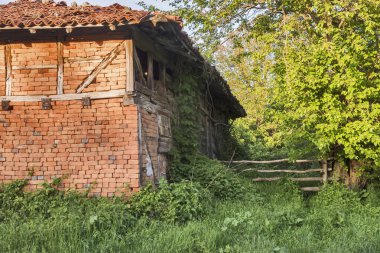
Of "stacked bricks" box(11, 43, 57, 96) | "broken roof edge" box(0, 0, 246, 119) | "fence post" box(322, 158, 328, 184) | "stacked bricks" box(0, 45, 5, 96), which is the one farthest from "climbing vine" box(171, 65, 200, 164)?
"fence post" box(322, 158, 328, 184)

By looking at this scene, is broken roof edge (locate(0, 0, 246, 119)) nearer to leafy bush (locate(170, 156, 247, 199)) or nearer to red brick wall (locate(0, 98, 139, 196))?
red brick wall (locate(0, 98, 139, 196))

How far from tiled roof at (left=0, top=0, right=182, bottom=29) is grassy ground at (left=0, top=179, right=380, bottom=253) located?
129 inches

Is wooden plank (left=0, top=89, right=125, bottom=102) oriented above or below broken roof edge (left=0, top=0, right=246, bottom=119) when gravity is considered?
below

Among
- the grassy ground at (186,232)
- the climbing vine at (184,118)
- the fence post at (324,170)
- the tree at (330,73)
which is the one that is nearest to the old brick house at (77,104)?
the grassy ground at (186,232)

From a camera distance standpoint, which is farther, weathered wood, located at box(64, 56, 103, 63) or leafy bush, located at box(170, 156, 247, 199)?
leafy bush, located at box(170, 156, 247, 199)

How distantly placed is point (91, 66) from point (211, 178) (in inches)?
151

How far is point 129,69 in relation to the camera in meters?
7.62

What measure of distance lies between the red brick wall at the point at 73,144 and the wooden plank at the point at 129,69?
363 mm

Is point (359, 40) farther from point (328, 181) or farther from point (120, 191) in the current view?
point (120, 191)

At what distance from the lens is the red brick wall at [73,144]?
756cm

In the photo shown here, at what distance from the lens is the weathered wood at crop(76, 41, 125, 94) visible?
25.4 ft

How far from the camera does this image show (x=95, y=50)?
784cm

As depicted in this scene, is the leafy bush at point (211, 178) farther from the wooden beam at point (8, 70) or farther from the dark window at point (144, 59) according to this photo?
the wooden beam at point (8, 70)

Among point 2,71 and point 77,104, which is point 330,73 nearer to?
point 77,104
